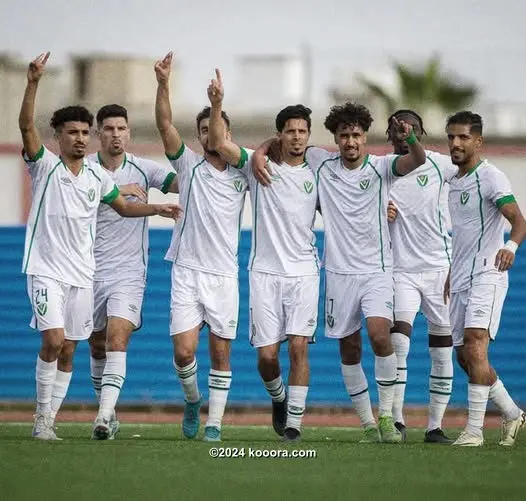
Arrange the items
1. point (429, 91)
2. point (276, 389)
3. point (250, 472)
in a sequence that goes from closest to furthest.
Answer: point (250, 472) < point (276, 389) < point (429, 91)

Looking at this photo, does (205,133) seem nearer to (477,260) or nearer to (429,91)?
(477,260)

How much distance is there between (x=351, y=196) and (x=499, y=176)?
1228 millimetres

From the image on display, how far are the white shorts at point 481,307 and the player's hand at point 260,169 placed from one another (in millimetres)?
1843

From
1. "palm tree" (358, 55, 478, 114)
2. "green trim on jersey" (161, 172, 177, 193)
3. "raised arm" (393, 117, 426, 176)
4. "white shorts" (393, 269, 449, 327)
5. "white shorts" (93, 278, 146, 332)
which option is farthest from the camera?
"palm tree" (358, 55, 478, 114)

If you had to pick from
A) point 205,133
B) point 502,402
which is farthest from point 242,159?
point 502,402

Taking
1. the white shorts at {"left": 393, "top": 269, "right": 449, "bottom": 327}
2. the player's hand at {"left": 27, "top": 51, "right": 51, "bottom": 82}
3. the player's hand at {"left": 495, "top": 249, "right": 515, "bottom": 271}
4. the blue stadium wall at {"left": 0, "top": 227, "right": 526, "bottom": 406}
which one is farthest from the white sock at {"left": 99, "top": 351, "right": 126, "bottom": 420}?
the blue stadium wall at {"left": 0, "top": 227, "right": 526, "bottom": 406}

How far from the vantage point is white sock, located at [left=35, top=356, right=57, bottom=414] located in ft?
42.1

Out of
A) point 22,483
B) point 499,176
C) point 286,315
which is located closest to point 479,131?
point 499,176

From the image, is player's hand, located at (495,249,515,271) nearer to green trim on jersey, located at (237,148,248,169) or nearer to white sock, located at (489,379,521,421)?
white sock, located at (489,379,521,421)

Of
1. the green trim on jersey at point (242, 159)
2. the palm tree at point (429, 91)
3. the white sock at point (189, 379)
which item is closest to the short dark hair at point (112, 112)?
the green trim on jersey at point (242, 159)

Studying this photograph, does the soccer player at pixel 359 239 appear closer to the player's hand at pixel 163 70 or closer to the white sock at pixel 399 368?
the white sock at pixel 399 368

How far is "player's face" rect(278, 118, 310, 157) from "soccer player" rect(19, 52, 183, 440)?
1095mm

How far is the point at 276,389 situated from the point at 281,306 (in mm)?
805

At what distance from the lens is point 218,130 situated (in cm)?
1281
